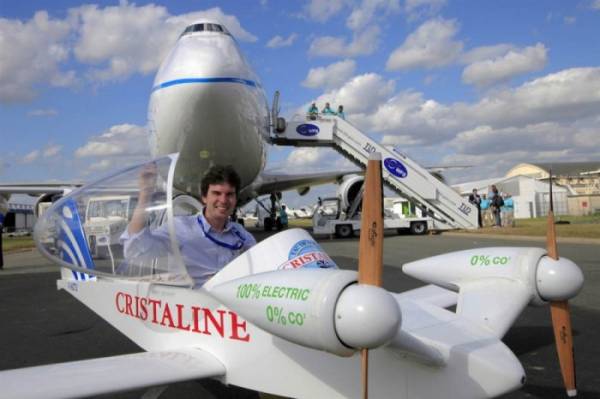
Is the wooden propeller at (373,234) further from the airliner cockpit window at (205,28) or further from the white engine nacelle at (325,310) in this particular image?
the airliner cockpit window at (205,28)

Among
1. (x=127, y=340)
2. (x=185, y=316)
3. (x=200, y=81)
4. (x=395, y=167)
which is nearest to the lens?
(x=185, y=316)

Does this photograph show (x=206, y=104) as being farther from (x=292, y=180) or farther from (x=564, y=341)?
(x=292, y=180)

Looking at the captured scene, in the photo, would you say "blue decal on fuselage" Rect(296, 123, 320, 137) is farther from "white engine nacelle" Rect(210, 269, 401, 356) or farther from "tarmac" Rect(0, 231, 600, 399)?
"white engine nacelle" Rect(210, 269, 401, 356)

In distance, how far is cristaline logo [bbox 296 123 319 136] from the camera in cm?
1872

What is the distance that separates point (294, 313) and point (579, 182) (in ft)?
257

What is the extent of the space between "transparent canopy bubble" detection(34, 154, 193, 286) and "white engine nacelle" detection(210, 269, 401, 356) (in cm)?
98

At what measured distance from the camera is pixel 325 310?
1.92 m

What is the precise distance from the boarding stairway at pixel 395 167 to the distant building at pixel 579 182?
4.00 metres

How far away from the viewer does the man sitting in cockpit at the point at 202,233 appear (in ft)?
10.3

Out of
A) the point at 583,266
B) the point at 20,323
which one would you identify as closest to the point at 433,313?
the point at 20,323

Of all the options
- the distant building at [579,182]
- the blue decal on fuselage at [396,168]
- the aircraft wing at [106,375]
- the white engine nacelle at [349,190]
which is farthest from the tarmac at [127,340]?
the distant building at [579,182]

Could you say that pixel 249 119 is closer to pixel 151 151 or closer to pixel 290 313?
pixel 151 151

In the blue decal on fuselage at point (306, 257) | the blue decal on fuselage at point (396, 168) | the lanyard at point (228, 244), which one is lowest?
the blue decal on fuselage at point (306, 257)

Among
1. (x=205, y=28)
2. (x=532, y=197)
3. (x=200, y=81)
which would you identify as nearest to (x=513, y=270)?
(x=200, y=81)
